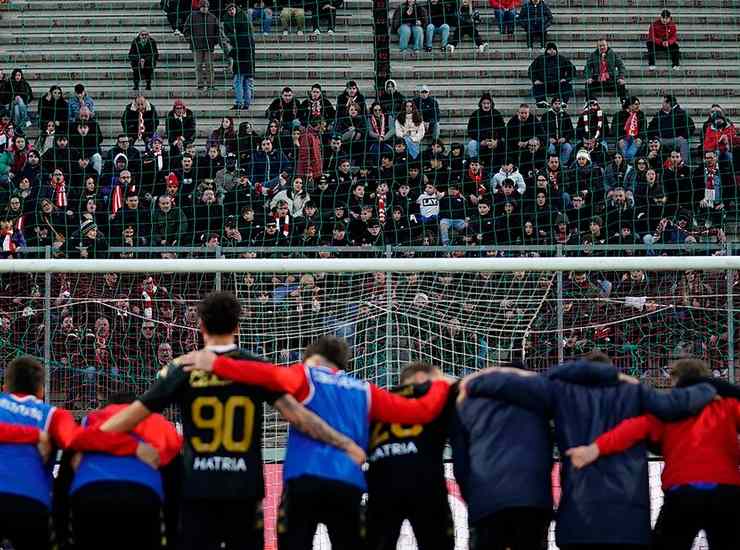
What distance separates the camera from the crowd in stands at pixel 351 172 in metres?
17.1

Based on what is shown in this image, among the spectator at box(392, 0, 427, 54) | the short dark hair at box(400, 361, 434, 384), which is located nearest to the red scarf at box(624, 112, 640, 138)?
the spectator at box(392, 0, 427, 54)

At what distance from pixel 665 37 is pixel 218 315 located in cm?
1677

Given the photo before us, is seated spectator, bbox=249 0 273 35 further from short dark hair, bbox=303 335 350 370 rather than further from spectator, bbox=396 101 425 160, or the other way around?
short dark hair, bbox=303 335 350 370

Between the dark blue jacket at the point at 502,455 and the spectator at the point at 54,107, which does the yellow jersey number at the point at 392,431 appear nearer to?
the dark blue jacket at the point at 502,455

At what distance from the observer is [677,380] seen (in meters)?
8.64

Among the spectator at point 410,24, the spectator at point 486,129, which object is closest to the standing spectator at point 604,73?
the spectator at point 486,129

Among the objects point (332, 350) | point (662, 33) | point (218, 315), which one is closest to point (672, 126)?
point (662, 33)

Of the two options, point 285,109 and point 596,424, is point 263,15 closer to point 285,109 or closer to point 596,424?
point 285,109

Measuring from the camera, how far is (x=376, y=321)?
12.4 m

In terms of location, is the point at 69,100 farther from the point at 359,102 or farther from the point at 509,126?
the point at 509,126

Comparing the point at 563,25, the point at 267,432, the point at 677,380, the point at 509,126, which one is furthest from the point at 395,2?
the point at 677,380

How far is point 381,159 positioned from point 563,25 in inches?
236

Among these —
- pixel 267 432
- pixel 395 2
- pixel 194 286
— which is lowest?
pixel 267 432

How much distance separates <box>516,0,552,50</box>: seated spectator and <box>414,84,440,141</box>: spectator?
2298 millimetres
